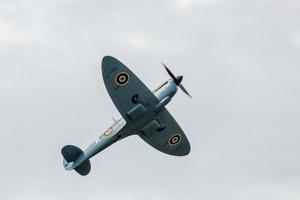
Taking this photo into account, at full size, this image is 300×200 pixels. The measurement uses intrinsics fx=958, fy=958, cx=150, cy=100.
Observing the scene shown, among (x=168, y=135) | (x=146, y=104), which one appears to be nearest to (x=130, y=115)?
(x=146, y=104)

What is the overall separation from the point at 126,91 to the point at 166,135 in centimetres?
455

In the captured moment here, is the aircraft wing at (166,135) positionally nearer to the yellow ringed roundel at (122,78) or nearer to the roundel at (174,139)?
the roundel at (174,139)

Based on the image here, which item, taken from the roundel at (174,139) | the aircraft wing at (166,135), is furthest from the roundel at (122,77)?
the roundel at (174,139)

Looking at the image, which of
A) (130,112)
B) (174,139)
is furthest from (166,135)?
(130,112)

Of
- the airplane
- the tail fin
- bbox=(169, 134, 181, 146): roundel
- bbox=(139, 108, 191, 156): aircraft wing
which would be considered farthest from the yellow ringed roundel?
bbox=(169, 134, 181, 146): roundel

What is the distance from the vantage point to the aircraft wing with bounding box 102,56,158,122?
43000mm

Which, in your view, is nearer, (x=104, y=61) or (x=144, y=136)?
(x=104, y=61)

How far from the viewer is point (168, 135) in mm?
47062

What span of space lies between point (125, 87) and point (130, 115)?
1.36 meters

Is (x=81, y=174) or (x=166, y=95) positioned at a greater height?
(x=166, y=95)

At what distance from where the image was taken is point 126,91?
4347 centimetres

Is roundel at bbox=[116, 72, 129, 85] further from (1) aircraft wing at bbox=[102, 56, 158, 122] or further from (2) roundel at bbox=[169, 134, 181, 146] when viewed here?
(2) roundel at bbox=[169, 134, 181, 146]

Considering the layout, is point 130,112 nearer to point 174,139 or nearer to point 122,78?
point 122,78

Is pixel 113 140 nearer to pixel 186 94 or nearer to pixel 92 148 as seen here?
pixel 92 148
